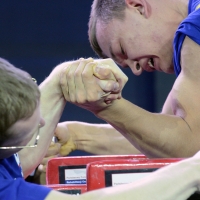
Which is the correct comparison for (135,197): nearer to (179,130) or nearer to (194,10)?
(179,130)

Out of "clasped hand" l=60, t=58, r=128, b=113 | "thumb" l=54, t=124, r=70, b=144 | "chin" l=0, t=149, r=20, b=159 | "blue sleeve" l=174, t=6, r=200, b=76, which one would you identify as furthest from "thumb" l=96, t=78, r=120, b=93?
"thumb" l=54, t=124, r=70, b=144

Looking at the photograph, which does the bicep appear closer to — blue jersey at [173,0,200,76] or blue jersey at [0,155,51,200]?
blue jersey at [173,0,200,76]

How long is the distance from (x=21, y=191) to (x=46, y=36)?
2.50m

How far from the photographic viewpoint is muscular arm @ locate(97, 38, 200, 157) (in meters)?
1.39

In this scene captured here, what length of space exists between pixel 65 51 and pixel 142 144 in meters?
1.96

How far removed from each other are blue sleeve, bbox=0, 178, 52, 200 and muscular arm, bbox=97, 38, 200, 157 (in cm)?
55

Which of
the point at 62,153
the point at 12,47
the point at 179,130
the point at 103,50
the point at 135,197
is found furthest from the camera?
the point at 12,47

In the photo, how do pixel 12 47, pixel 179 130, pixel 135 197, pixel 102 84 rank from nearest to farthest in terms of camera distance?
pixel 135 197, pixel 102 84, pixel 179 130, pixel 12 47

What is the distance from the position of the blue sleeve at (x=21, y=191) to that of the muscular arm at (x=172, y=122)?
0.55 metres

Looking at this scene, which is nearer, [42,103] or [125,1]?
[42,103]

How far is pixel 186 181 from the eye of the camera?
867mm

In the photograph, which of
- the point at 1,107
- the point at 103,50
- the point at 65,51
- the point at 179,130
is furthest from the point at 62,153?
the point at 65,51

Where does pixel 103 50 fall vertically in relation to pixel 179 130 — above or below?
above

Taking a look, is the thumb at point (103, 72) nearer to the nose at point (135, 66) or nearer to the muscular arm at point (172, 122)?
the muscular arm at point (172, 122)
